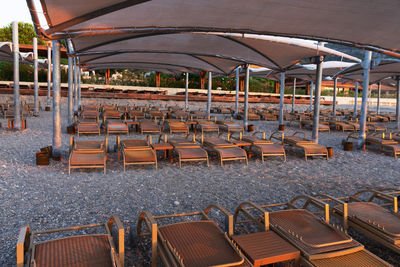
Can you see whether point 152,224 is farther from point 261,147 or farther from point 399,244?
point 261,147

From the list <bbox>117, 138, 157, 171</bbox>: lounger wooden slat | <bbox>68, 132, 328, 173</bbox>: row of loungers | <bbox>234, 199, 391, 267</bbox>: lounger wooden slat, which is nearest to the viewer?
<bbox>234, 199, 391, 267</bbox>: lounger wooden slat

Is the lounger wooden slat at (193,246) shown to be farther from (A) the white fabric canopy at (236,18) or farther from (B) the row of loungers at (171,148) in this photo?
(A) the white fabric canopy at (236,18)

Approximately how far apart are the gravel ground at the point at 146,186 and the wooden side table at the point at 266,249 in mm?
1050

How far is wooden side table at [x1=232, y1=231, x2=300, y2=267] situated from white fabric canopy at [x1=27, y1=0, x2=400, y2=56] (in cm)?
406

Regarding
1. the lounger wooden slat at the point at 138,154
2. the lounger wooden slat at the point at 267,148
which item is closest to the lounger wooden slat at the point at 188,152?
the lounger wooden slat at the point at 138,154

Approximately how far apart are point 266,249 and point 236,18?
474cm

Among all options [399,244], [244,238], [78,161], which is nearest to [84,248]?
[244,238]

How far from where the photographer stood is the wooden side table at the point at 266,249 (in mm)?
2455

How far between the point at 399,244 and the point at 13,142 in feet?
30.2

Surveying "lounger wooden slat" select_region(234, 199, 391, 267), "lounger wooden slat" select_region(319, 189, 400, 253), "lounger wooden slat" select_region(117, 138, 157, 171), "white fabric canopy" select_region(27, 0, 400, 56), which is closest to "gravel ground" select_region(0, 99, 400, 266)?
"lounger wooden slat" select_region(117, 138, 157, 171)

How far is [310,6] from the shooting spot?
5.09 meters

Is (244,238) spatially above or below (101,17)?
below

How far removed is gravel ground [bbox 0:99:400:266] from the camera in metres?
3.73

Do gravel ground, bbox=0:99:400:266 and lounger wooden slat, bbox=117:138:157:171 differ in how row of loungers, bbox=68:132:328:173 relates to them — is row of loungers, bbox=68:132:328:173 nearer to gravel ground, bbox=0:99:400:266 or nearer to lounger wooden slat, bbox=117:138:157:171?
lounger wooden slat, bbox=117:138:157:171
